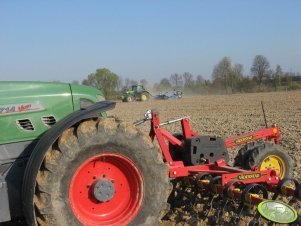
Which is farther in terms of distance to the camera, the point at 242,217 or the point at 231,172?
the point at 231,172

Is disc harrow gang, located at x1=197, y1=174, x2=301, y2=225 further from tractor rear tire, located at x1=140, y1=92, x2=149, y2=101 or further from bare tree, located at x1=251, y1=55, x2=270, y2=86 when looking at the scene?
bare tree, located at x1=251, y1=55, x2=270, y2=86

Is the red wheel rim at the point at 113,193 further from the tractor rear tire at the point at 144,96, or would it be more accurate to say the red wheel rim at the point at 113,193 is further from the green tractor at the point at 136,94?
the tractor rear tire at the point at 144,96

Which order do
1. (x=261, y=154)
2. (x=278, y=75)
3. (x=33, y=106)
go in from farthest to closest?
(x=278, y=75) → (x=261, y=154) → (x=33, y=106)

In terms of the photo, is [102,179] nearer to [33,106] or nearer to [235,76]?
[33,106]

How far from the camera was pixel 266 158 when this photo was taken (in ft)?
19.9

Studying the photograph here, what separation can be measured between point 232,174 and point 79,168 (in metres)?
1.85

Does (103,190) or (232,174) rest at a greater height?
(103,190)

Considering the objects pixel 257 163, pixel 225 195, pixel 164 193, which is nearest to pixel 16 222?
pixel 164 193

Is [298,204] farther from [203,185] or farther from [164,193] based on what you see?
[164,193]

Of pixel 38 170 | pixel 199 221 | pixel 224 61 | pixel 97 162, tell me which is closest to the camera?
pixel 38 170

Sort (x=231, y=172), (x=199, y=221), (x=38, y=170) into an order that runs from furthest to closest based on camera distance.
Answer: (x=231, y=172) → (x=199, y=221) → (x=38, y=170)

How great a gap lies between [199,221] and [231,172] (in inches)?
29.4

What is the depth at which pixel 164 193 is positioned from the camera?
4094 mm

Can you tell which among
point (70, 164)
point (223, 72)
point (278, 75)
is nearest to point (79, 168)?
point (70, 164)
